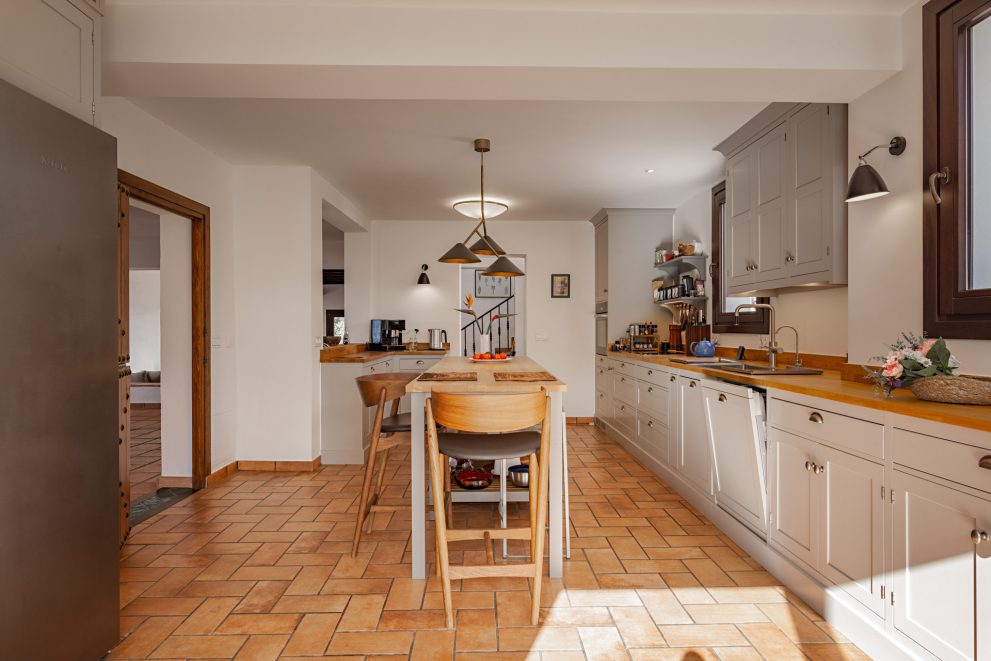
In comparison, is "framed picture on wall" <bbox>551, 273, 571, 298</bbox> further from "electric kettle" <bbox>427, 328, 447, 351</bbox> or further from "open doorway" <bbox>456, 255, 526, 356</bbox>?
"open doorway" <bbox>456, 255, 526, 356</bbox>

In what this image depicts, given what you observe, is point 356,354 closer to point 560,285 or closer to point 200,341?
point 200,341

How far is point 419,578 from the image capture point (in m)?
2.54

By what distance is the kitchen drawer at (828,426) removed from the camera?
191cm

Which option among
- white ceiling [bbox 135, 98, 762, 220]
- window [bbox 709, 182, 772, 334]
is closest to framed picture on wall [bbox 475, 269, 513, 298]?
white ceiling [bbox 135, 98, 762, 220]

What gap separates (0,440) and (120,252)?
79.5 inches

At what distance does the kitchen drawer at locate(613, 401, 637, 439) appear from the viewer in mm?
5035

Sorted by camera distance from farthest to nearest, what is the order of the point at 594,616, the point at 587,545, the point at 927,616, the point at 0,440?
the point at 587,545 < the point at 594,616 < the point at 927,616 < the point at 0,440

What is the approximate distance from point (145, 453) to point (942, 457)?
6.09 m

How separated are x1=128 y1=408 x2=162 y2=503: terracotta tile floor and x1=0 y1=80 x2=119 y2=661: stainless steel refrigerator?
7.81 ft

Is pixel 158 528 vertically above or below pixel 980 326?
below

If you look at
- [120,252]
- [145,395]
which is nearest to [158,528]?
[120,252]

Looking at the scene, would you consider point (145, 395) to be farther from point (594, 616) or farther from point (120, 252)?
point (594, 616)

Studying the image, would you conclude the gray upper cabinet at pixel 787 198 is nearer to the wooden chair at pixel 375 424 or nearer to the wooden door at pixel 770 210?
the wooden door at pixel 770 210

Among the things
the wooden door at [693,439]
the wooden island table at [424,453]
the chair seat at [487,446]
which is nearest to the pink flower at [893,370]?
the wooden island table at [424,453]
